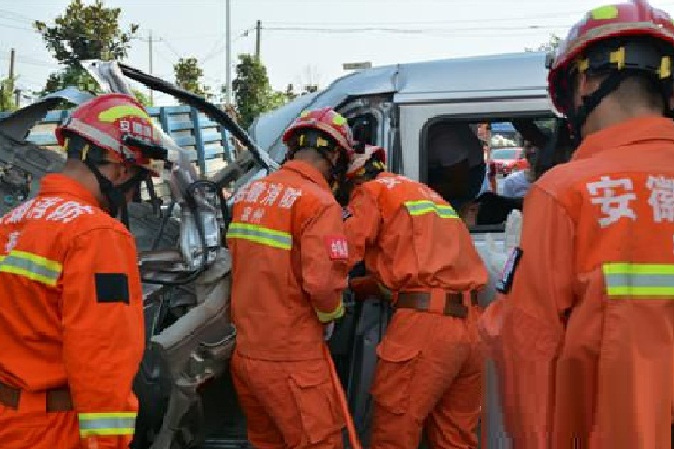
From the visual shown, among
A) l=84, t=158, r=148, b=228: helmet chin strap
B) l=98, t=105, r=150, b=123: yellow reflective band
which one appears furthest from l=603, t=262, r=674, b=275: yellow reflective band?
l=98, t=105, r=150, b=123: yellow reflective band

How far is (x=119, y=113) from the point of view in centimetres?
255

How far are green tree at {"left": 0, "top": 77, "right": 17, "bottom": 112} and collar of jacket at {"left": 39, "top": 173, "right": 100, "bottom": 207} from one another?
20407 mm

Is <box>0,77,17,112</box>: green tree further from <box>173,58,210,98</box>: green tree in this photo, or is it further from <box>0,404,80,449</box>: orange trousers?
<box>0,404,80,449</box>: orange trousers

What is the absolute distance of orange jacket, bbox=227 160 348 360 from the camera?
3.28 metres

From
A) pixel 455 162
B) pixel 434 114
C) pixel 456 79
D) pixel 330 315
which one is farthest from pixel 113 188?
pixel 455 162

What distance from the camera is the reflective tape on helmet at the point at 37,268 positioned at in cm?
213

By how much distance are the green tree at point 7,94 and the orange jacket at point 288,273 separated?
19.8 meters

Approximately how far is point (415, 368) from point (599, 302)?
2024 mm

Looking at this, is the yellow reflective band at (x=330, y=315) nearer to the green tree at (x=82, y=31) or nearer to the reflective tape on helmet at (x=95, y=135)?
the reflective tape on helmet at (x=95, y=135)

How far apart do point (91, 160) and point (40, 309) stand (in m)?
0.52

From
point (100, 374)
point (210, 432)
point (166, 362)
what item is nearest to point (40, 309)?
point (100, 374)

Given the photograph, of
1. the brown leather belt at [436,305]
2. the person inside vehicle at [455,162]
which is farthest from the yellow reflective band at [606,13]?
the person inside vehicle at [455,162]

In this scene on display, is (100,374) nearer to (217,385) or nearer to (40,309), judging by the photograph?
(40,309)

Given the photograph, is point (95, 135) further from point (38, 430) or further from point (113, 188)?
point (38, 430)
